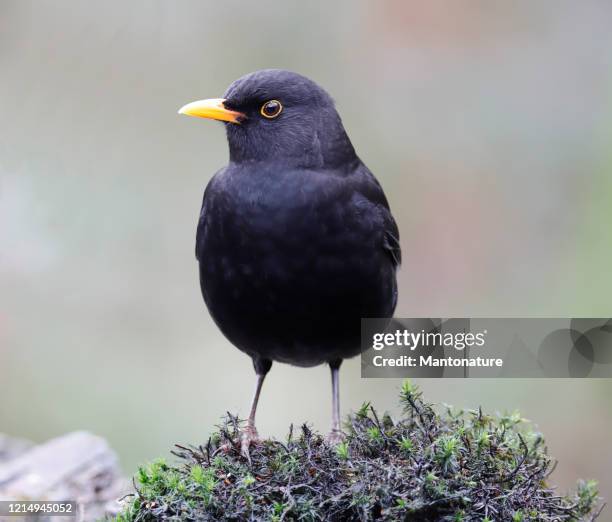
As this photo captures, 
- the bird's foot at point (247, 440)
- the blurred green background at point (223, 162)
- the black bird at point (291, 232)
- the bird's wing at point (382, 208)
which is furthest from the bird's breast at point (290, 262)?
the blurred green background at point (223, 162)

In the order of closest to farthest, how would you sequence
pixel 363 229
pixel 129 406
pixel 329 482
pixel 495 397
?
pixel 329 482
pixel 363 229
pixel 495 397
pixel 129 406

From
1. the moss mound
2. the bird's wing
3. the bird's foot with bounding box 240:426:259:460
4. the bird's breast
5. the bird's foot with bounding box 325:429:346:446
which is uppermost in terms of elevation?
the bird's wing

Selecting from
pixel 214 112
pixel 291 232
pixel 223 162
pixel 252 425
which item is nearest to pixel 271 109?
pixel 214 112

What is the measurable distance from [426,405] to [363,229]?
0.99m

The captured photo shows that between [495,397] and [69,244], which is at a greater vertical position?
[69,244]

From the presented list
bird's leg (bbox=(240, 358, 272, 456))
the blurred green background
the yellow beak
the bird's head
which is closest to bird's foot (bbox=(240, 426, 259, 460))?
bird's leg (bbox=(240, 358, 272, 456))

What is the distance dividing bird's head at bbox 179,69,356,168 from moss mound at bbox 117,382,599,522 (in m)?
1.41

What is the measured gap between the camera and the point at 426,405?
4.10 meters

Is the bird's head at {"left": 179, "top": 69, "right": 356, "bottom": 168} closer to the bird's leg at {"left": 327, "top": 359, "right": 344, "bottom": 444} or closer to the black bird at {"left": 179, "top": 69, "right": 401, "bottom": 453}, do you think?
the black bird at {"left": 179, "top": 69, "right": 401, "bottom": 453}

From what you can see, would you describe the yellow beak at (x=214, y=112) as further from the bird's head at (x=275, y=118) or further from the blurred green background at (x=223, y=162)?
the blurred green background at (x=223, y=162)

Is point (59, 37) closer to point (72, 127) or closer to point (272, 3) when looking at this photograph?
point (72, 127)

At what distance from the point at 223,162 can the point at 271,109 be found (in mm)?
3955

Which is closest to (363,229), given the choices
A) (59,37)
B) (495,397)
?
(495,397)

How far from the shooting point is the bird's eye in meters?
4.71
